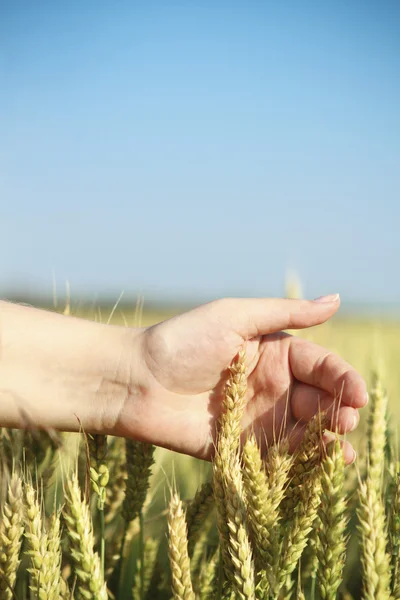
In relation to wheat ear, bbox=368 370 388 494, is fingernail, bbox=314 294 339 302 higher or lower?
higher

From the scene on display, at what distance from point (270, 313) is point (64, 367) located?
725mm

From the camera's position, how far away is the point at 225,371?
1996 millimetres

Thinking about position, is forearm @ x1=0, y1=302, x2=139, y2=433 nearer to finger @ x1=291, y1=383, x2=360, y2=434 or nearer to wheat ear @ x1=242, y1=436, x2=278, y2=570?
finger @ x1=291, y1=383, x2=360, y2=434

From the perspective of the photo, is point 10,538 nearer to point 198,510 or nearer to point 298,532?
point 198,510

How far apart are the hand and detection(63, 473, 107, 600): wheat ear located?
0.64 m

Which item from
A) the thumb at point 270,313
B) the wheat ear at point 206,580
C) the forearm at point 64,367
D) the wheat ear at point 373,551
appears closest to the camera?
the wheat ear at point 373,551

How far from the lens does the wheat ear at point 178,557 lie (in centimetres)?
128

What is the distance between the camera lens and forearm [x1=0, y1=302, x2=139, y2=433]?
203 cm

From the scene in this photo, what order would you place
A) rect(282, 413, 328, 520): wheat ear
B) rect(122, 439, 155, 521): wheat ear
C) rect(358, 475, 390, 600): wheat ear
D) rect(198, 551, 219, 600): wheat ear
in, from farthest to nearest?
rect(122, 439, 155, 521): wheat ear, rect(198, 551, 219, 600): wheat ear, rect(282, 413, 328, 520): wheat ear, rect(358, 475, 390, 600): wheat ear

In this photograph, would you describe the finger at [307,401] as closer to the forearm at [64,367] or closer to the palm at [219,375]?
the palm at [219,375]

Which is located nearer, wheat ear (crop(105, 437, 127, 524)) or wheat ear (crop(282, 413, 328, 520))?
wheat ear (crop(282, 413, 328, 520))

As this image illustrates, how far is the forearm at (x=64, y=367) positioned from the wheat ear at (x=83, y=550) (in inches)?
27.2

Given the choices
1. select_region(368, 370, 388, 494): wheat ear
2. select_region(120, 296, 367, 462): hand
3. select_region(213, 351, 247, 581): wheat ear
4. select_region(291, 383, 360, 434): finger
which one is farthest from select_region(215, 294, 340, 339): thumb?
select_region(368, 370, 388, 494): wheat ear

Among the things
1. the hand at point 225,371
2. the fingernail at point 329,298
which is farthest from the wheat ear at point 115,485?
the fingernail at point 329,298
